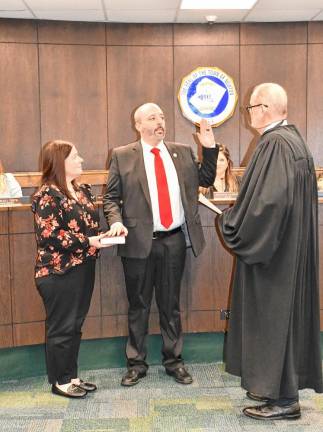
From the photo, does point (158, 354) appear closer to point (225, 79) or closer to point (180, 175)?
point (180, 175)

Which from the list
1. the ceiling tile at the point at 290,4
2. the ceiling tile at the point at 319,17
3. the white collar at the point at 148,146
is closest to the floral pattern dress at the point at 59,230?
the white collar at the point at 148,146

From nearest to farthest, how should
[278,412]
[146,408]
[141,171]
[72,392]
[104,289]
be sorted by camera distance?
[278,412] < [146,408] < [72,392] < [141,171] < [104,289]

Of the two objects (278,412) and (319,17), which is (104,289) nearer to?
(278,412)

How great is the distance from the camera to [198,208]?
3.45 m

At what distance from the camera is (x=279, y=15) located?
6.02 m

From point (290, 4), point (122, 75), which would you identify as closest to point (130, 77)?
point (122, 75)

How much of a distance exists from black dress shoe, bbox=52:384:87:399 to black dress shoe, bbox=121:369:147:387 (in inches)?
10.9

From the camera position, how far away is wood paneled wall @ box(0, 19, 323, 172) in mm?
6180

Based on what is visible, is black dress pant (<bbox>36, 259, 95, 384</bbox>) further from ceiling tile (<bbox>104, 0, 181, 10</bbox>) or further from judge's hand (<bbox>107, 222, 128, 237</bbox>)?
ceiling tile (<bbox>104, 0, 181, 10</bbox>)

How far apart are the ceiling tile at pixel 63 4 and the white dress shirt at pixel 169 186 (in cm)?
275

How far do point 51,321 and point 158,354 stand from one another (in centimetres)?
97

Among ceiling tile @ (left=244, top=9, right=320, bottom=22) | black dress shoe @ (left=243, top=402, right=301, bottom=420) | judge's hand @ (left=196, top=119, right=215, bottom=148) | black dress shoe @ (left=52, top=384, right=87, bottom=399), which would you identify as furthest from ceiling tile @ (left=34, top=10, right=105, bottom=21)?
black dress shoe @ (left=243, top=402, right=301, bottom=420)

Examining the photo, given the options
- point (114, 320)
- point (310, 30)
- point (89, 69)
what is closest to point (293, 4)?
point (310, 30)

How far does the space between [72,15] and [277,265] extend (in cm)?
436
